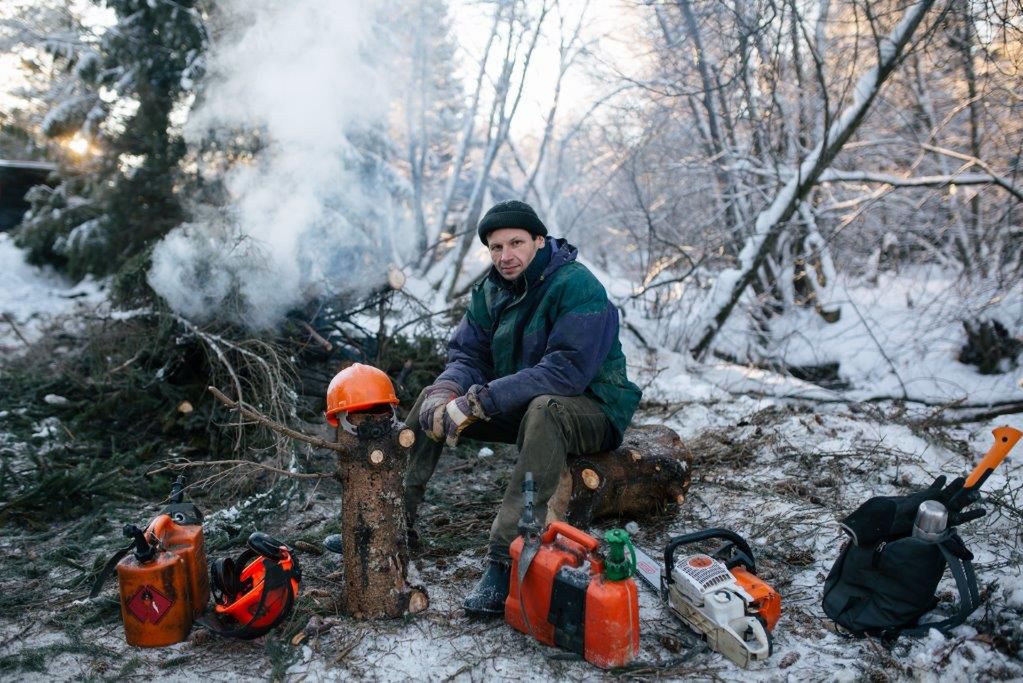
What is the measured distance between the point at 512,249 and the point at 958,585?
2057 mm

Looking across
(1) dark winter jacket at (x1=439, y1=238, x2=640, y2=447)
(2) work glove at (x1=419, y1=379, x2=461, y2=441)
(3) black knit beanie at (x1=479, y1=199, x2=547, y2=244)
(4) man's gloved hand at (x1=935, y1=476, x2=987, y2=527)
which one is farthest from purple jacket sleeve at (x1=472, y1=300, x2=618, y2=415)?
(4) man's gloved hand at (x1=935, y1=476, x2=987, y2=527)

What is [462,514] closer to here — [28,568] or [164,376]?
[28,568]

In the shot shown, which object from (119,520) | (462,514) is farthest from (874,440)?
(119,520)

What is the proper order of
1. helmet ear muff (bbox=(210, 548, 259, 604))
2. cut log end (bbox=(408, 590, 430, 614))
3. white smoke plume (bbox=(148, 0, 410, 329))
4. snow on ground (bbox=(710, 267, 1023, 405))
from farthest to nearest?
snow on ground (bbox=(710, 267, 1023, 405)) → white smoke plume (bbox=(148, 0, 410, 329)) → cut log end (bbox=(408, 590, 430, 614)) → helmet ear muff (bbox=(210, 548, 259, 604))

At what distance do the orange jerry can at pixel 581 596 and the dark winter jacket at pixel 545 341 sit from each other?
69 cm

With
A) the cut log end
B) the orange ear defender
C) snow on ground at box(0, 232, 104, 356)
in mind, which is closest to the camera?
the orange ear defender

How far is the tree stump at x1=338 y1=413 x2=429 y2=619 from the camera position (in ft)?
8.57

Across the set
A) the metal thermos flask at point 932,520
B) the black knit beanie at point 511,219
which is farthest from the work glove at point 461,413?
the metal thermos flask at point 932,520

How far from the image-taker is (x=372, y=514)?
263cm

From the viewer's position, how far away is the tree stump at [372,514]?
261 cm

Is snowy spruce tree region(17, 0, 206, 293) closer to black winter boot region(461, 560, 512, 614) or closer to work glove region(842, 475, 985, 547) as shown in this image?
black winter boot region(461, 560, 512, 614)

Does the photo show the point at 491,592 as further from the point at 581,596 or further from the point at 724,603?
the point at 724,603

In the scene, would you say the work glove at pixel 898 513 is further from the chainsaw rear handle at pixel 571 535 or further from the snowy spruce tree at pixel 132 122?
the snowy spruce tree at pixel 132 122

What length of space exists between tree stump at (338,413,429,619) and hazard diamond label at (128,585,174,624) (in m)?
0.63
